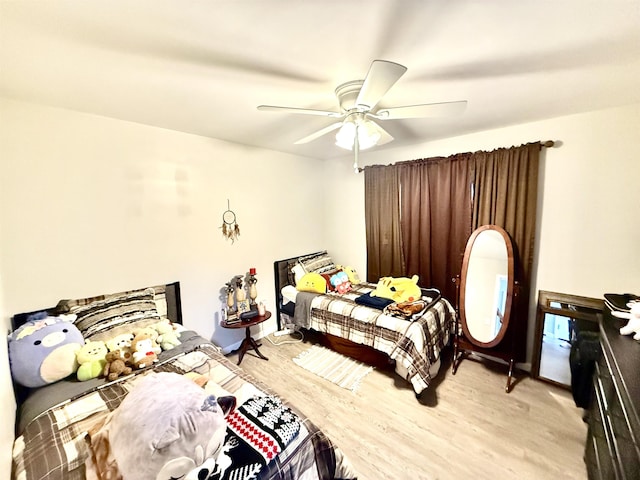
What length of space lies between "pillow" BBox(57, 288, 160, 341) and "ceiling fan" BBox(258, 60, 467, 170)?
70.5 inches

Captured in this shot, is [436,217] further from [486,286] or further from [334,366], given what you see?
[334,366]

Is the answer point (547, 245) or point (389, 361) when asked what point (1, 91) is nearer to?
point (389, 361)

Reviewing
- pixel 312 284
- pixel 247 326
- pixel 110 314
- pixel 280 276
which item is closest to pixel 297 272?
pixel 280 276

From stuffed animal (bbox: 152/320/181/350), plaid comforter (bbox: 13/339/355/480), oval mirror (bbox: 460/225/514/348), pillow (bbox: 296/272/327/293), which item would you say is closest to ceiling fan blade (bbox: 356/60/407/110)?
plaid comforter (bbox: 13/339/355/480)

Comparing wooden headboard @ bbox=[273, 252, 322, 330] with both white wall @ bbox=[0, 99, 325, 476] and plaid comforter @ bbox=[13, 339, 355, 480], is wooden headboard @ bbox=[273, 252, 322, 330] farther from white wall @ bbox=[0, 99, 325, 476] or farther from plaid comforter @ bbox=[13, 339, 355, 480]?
plaid comforter @ bbox=[13, 339, 355, 480]

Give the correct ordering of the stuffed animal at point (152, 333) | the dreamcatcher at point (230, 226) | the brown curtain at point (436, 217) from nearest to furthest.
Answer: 1. the stuffed animal at point (152, 333)
2. the brown curtain at point (436, 217)
3. the dreamcatcher at point (230, 226)

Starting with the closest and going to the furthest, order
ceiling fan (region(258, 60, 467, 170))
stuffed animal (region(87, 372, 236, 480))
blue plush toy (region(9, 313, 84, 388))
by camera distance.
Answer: stuffed animal (region(87, 372, 236, 480)), ceiling fan (region(258, 60, 467, 170)), blue plush toy (region(9, 313, 84, 388))

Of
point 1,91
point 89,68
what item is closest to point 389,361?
point 89,68

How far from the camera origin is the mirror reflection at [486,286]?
2.36 meters

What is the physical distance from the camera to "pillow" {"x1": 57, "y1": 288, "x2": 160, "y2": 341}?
68.9 inches

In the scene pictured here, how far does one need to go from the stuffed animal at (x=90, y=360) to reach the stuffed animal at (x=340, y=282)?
2.18 meters

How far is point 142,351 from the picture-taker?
1.62 meters

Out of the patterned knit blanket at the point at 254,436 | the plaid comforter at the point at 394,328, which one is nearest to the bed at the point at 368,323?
the plaid comforter at the point at 394,328

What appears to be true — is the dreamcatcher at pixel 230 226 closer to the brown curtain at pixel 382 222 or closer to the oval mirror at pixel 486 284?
the brown curtain at pixel 382 222
